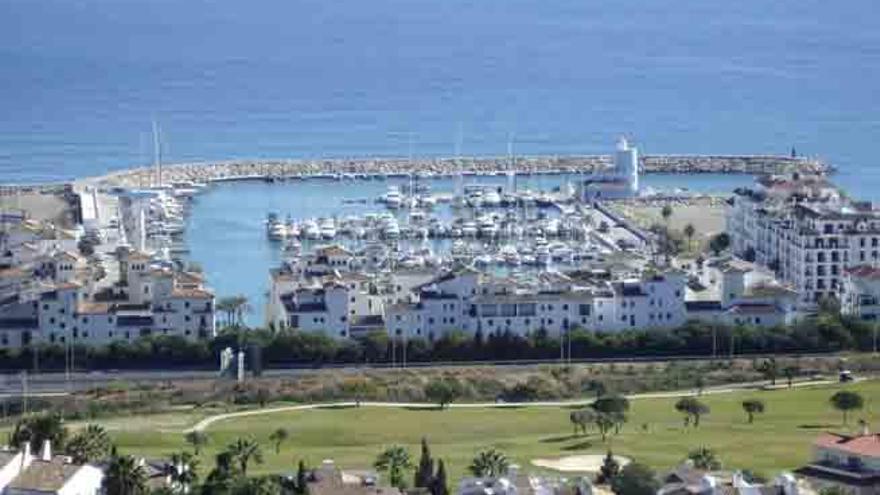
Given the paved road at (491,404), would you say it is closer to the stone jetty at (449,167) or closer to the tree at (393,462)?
the tree at (393,462)

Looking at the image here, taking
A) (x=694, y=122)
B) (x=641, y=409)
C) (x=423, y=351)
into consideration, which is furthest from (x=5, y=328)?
(x=694, y=122)

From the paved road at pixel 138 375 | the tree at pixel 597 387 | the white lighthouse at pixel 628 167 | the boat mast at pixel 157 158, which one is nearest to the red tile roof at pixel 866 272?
the paved road at pixel 138 375

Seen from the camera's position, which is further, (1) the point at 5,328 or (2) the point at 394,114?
(2) the point at 394,114

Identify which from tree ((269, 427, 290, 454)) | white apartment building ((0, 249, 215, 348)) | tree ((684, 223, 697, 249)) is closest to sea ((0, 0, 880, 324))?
white apartment building ((0, 249, 215, 348))

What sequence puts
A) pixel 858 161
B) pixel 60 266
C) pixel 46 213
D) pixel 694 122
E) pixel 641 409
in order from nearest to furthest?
pixel 641 409 < pixel 60 266 < pixel 46 213 < pixel 858 161 < pixel 694 122

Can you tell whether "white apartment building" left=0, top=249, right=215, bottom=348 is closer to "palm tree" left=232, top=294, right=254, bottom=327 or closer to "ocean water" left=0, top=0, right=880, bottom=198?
"palm tree" left=232, top=294, right=254, bottom=327

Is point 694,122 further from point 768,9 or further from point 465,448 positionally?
point 768,9

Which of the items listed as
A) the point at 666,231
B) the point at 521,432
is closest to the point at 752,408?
the point at 521,432
